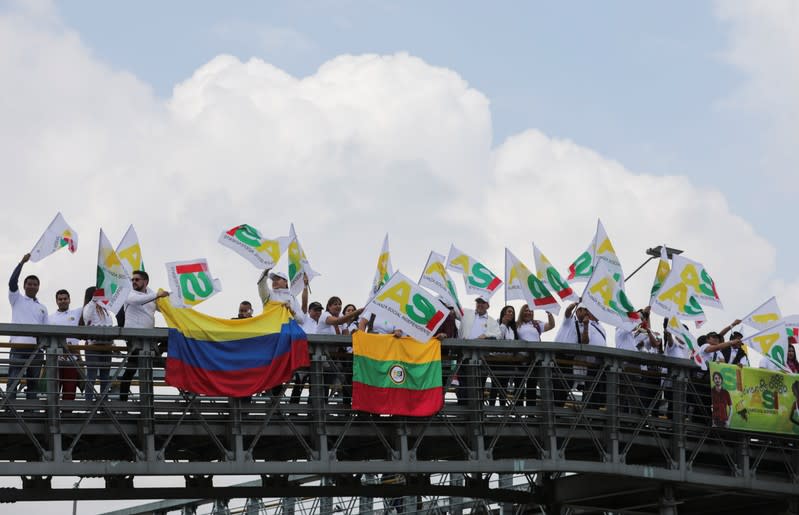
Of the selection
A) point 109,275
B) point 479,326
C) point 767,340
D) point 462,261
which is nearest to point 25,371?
point 109,275

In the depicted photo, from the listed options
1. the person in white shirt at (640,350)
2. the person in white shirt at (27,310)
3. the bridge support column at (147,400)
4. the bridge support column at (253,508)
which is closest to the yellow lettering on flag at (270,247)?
the bridge support column at (147,400)

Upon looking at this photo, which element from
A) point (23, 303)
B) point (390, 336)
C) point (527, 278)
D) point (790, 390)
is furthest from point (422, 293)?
point (790, 390)

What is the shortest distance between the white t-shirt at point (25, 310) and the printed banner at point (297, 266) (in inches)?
193

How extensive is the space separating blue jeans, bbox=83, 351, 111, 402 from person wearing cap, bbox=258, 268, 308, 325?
2.92 meters

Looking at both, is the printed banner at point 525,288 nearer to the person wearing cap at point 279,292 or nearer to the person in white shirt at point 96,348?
the person wearing cap at point 279,292

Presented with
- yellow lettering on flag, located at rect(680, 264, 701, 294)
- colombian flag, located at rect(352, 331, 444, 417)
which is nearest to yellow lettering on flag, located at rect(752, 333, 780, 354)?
yellow lettering on flag, located at rect(680, 264, 701, 294)

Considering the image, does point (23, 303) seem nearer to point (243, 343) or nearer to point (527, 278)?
point (243, 343)

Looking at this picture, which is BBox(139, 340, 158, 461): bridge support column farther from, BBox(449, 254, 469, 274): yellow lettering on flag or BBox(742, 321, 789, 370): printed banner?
BBox(742, 321, 789, 370): printed banner

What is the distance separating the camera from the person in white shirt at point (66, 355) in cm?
2423

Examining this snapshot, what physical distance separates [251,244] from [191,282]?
1276 millimetres

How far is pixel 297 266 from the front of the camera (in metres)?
28.5

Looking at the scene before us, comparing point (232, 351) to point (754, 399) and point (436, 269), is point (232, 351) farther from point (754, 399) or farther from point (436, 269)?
point (754, 399)

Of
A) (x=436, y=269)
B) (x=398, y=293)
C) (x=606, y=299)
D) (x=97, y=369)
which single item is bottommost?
(x=97, y=369)

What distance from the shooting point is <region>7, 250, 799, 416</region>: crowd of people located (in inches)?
973
